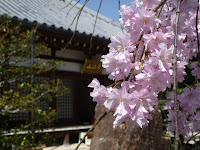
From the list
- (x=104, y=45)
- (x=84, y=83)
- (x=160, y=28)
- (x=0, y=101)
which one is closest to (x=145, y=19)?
(x=160, y=28)

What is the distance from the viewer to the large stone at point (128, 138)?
12.1 feet

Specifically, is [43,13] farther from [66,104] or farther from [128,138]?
[128,138]

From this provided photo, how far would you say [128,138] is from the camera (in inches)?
143

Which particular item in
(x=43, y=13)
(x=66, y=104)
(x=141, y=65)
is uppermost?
(x=43, y=13)

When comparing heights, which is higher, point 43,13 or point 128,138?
point 43,13

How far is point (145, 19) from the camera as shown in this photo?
41.9 inches

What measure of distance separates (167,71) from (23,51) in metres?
3.90

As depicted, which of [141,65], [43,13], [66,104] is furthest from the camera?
[66,104]

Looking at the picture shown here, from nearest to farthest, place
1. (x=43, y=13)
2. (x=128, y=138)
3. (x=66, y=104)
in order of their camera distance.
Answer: (x=128, y=138)
(x=43, y=13)
(x=66, y=104)

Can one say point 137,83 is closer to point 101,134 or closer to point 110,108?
point 110,108

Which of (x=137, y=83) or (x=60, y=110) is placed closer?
(x=137, y=83)

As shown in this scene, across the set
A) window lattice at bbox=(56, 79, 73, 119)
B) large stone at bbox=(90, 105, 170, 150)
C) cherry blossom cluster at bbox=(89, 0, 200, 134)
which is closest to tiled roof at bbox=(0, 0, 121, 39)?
window lattice at bbox=(56, 79, 73, 119)

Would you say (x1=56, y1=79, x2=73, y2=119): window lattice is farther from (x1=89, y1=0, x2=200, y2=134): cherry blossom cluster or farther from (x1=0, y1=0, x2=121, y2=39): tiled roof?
(x1=89, y1=0, x2=200, y2=134): cherry blossom cluster

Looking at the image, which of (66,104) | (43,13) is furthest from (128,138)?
(66,104)
